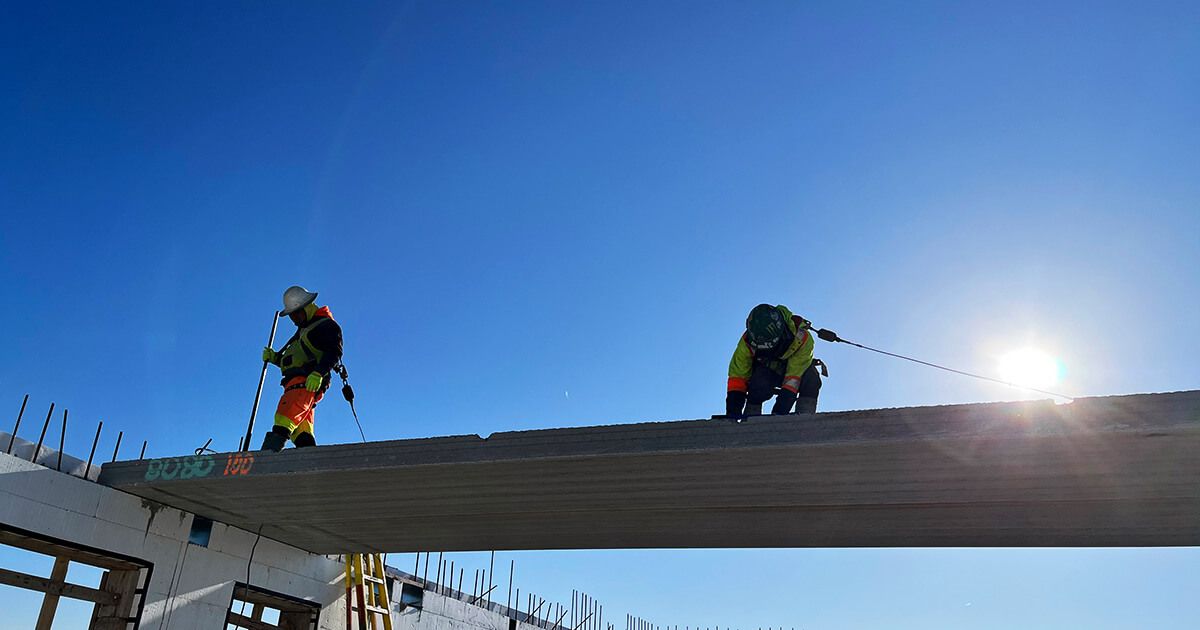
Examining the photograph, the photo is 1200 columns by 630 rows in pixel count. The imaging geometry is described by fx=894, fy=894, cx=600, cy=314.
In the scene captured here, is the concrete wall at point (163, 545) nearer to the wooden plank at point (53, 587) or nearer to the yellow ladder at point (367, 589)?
the yellow ladder at point (367, 589)

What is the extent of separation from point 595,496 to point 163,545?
14.5 ft

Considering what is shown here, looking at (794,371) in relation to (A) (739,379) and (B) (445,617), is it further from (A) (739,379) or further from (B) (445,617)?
(B) (445,617)

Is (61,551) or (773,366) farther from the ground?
(773,366)

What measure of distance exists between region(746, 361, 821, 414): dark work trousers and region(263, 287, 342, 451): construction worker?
402 cm

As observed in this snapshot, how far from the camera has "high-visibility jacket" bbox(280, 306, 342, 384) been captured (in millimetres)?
8711

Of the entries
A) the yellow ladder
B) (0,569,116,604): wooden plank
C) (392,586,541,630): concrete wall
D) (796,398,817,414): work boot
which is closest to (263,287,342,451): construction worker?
(0,569,116,604): wooden plank

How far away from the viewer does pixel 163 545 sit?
348 inches

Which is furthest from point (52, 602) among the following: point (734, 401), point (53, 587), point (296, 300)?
point (734, 401)

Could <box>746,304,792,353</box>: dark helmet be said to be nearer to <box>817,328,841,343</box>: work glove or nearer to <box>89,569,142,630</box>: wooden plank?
<box>817,328,841,343</box>: work glove

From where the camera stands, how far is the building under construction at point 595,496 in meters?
6.02

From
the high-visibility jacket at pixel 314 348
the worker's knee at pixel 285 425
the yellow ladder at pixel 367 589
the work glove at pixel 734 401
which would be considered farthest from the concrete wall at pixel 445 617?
the work glove at pixel 734 401

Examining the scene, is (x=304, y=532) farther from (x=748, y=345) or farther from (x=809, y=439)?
(x=809, y=439)

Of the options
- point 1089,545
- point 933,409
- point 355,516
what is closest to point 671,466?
point 933,409

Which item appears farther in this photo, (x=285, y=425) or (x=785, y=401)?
(x=285, y=425)
